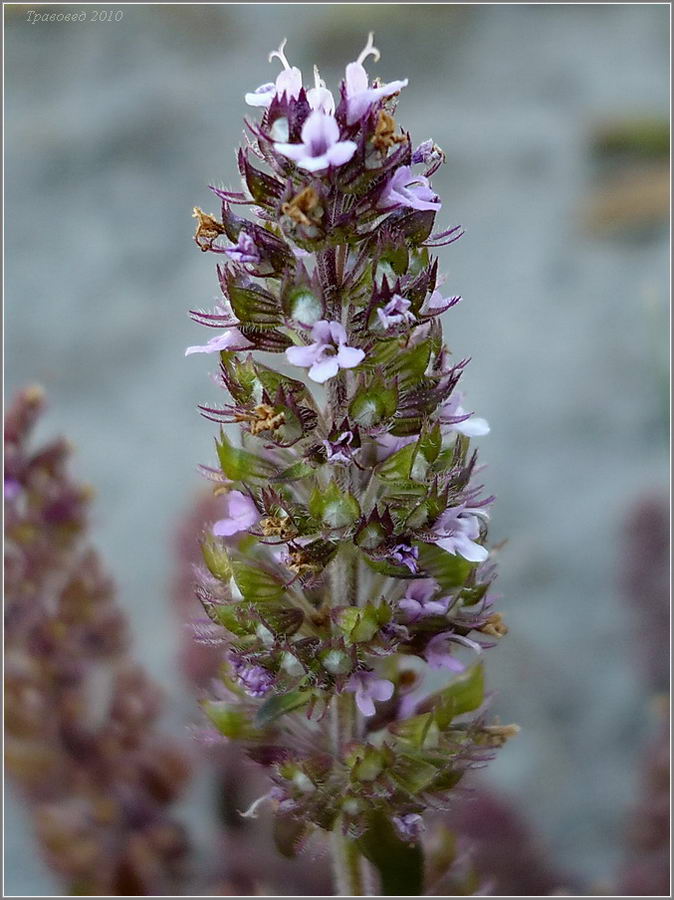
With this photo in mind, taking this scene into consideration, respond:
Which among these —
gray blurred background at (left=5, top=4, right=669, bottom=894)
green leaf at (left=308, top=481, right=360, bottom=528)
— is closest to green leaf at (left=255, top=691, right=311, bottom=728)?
green leaf at (left=308, top=481, right=360, bottom=528)

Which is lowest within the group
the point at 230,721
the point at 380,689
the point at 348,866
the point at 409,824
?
the point at 348,866

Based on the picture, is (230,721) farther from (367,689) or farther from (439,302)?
(439,302)

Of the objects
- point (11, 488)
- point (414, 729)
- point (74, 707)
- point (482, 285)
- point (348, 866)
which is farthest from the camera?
point (482, 285)

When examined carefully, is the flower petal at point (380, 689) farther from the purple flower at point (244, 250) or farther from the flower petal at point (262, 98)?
the flower petal at point (262, 98)

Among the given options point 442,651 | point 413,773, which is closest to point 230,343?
point 442,651

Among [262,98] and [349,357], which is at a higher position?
[262,98]

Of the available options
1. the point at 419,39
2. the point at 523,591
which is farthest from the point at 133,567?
the point at 419,39
